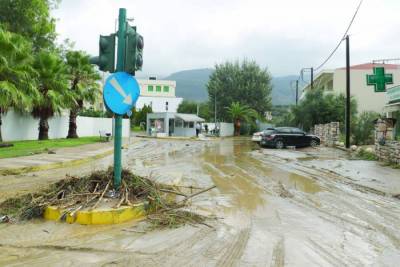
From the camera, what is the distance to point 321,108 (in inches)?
1425

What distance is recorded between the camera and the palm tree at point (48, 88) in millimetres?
25766

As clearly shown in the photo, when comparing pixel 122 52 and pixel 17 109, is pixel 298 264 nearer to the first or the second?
pixel 122 52

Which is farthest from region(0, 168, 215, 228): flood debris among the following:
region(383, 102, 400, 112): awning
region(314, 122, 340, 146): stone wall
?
region(314, 122, 340, 146): stone wall

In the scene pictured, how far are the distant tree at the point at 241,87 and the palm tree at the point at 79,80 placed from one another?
2785 centimetres

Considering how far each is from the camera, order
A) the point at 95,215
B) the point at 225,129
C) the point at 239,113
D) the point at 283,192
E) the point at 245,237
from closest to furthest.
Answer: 1. the point at 245,237
2. the point at 95,215
3. the point at 283,192
4. the point at 239,113
5. the point at 225,129

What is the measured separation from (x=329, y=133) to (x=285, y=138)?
4.96 m

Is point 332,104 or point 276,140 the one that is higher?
point 332,104

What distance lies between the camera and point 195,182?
1073cm

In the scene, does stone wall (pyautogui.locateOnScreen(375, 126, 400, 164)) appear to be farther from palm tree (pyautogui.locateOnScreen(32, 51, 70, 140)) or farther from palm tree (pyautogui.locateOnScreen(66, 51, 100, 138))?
palm tree (pyautogui.locateOnScreen(66, 51, 100, 138))

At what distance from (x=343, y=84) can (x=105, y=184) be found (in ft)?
139

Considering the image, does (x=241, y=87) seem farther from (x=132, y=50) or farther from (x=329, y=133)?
(x=132, y=50)

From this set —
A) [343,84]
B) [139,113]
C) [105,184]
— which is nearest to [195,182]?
[105,184]

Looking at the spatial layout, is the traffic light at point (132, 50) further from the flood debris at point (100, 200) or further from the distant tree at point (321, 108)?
the distant tree at point (321, 108)

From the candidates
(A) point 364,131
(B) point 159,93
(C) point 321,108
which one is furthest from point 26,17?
(B) point 159,93
